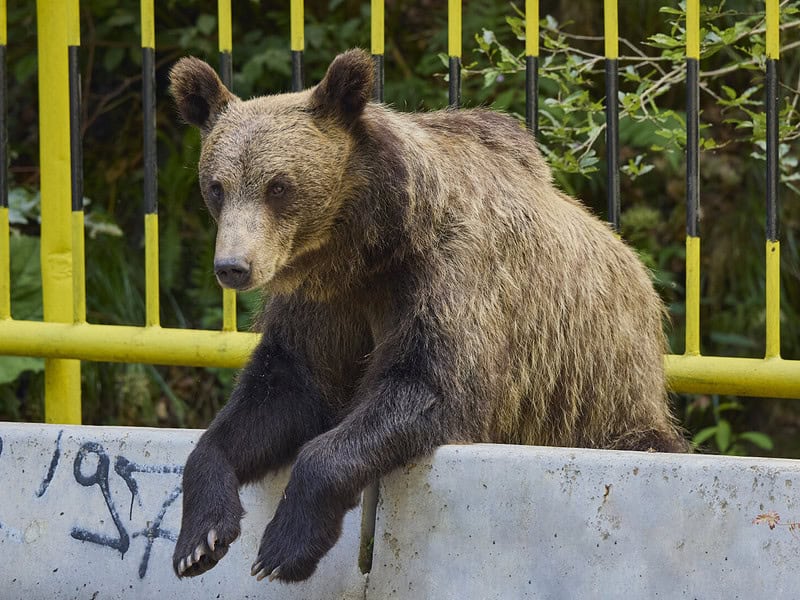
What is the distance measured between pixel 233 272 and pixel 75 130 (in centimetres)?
157

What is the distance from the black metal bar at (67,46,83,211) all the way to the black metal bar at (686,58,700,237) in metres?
2.08

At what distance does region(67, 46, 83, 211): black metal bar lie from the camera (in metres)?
4.54

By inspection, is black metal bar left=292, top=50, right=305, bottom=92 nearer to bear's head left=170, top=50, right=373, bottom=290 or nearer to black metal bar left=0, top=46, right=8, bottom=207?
bear's head left=170, top=50, right=373, bottom=290

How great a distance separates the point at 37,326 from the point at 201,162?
1268mm

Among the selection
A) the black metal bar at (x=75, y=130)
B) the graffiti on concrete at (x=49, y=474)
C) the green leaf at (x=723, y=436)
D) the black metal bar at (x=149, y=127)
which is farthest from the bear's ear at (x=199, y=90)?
the green leaf at (x=723, y=436)

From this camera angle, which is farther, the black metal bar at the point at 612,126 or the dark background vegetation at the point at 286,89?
the dark background vegetation at the point at 286,89

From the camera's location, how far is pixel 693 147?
423 centimetres

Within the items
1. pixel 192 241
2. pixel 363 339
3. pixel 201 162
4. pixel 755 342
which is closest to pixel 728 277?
pixel 755 342

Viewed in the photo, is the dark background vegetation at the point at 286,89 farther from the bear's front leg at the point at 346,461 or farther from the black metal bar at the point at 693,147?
the bear's front leg at the point at 346,461

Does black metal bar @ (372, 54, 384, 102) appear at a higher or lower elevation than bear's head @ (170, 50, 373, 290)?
higher

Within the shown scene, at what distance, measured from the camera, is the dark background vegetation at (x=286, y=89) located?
672 cm

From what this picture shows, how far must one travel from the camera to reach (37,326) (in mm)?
4527

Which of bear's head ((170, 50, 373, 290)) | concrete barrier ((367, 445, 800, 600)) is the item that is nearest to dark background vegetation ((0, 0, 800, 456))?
bear's head ((170, 50, 373, 290))

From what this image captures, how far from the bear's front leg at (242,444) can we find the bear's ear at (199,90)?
0.69 meters
